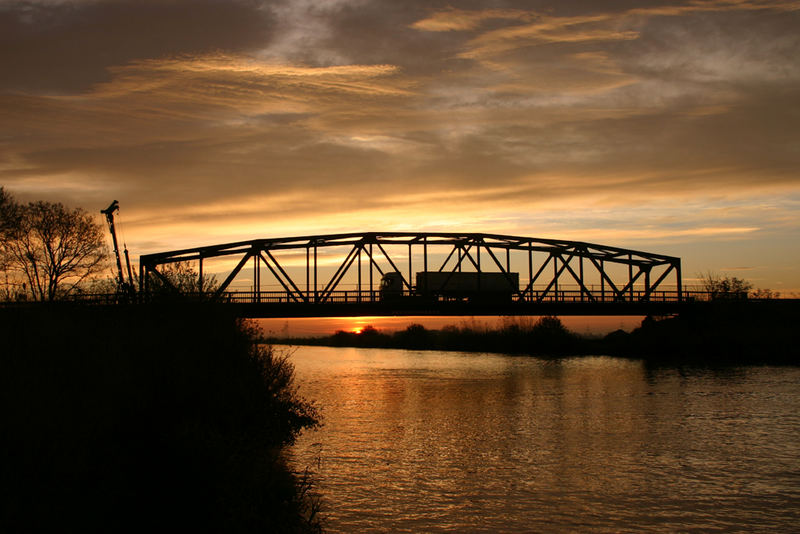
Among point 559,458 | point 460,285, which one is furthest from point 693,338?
point 559,458

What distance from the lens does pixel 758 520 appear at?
18844 mm

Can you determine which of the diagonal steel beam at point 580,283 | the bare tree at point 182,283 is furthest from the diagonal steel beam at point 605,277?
the bare tree at point 182,283

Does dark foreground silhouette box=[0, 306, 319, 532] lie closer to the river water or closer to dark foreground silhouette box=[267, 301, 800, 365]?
the river water

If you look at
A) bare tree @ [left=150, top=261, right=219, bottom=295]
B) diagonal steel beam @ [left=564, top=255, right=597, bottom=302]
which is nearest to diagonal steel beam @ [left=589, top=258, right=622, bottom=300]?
diagonal steel beam @ [left=564, top=255, right=597, bottom=302]

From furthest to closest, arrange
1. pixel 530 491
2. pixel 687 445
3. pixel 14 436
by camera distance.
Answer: pixel 687 445 → pixel 530 491 → pixel 14 436

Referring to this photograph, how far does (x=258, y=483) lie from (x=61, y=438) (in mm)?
4802

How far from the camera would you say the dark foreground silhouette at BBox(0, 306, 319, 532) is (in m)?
14.5

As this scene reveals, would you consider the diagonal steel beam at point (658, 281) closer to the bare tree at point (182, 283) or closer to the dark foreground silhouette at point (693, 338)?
the dark foreground silhouette at point (693, 338)

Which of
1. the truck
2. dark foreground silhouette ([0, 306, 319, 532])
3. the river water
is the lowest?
the river water

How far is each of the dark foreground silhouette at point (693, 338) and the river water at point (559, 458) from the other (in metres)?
23.0

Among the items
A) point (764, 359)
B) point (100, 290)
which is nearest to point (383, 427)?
point (100, 290)

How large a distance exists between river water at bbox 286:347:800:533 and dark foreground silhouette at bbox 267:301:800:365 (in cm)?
2299

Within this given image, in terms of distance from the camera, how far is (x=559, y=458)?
2636cm

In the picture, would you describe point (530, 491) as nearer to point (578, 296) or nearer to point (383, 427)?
point (383, 427)
